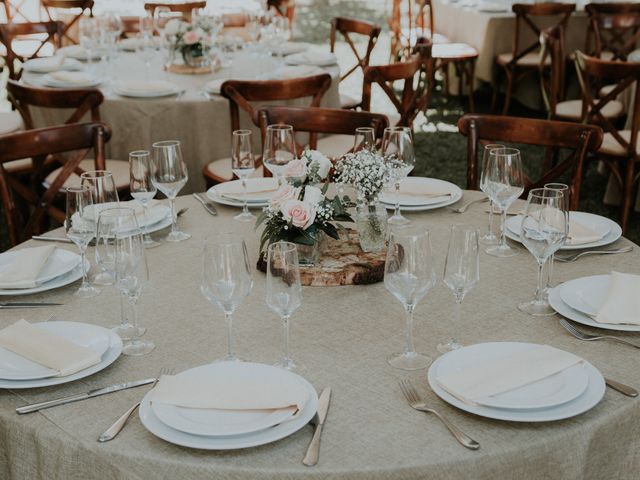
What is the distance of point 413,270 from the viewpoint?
141cm

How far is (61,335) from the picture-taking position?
1.59 metres

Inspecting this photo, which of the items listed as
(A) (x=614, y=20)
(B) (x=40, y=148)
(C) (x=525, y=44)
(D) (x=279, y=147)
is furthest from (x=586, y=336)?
(C) (x=525, y=44)

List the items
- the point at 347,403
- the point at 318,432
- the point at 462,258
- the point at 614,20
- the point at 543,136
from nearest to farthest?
1. the point at 318,432
2. the point at 347,403
3. the point at 462,258
4. the point at 543,136
5. the point at 614,20

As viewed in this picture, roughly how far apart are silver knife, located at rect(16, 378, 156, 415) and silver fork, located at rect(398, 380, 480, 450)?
0.42 meters

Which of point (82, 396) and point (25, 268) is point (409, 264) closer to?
point (82, 396)

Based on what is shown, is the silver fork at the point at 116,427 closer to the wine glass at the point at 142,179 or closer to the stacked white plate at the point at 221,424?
the stacked white plate at the point at 221,424

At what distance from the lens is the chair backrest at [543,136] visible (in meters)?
2.61

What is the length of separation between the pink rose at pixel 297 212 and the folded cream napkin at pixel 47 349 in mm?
490

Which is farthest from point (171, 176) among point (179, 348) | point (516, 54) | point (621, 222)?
point (516, 54)

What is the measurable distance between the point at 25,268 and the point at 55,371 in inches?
19.4

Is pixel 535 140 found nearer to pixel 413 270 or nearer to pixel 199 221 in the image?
pixel 199 221

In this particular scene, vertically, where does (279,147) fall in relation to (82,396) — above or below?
above

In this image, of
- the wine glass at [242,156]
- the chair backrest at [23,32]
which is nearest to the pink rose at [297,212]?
the wine glass at [242,156]

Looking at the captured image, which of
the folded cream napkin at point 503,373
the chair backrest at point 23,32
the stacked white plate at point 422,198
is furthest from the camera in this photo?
the chair backrest at point 23,32
